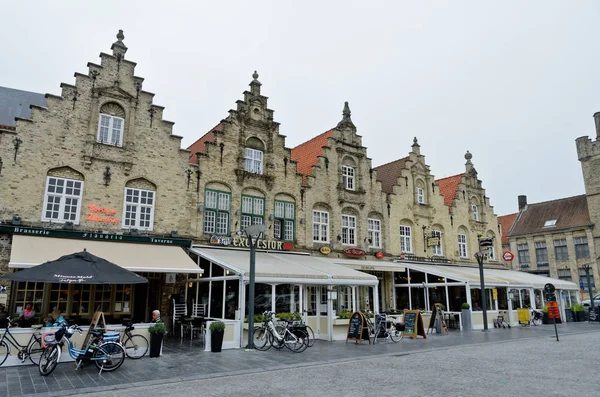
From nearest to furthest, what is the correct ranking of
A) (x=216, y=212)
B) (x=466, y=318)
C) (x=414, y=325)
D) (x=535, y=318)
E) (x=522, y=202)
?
(x=414, y=325), (x=216, y=212), (x=466, y=318), (x=535, y=318), (x=522, y=202)

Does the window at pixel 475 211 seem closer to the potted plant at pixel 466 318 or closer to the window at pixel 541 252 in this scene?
the potted plant at pixel 466 318

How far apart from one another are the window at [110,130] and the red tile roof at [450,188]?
20.4 m

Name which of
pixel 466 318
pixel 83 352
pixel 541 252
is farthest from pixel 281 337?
pixel 541 252

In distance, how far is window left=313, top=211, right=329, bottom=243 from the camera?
71.3 feet

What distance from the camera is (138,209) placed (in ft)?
55.7

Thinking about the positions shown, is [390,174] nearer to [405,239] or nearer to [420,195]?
[420,195]

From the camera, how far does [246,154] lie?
66.1ft

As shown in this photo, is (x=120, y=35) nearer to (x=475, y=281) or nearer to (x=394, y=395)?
(x=394, y=395)

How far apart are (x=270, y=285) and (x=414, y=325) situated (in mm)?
5943

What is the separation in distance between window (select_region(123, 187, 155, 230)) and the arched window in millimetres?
2032

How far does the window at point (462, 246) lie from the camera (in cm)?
2856

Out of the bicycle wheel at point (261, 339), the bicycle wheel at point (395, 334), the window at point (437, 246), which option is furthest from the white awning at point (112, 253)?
the window at point (437, 246)

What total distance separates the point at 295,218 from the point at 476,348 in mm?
9694

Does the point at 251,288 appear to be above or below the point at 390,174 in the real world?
below
